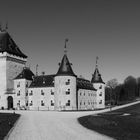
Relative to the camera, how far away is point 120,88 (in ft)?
424

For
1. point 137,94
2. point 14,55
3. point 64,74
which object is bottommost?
point 137,94

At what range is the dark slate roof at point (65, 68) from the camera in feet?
192

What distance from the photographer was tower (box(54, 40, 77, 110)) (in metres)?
58.3

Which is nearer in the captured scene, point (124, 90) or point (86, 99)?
point (86, 99)

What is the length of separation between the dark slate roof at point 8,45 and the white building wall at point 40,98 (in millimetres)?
11172

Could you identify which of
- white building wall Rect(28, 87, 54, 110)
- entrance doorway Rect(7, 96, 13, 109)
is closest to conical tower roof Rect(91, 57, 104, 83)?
white building wall Rect(28, 87, 54, 110)

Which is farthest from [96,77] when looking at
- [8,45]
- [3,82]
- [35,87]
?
[3,82]

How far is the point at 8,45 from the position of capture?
7000 centimetres

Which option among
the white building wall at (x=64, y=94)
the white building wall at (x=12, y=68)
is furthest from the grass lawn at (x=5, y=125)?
the white building wall at (x=12, y=68)

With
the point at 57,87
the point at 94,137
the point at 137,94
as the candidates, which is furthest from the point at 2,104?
the point at 137,94

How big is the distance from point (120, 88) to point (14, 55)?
7250cm

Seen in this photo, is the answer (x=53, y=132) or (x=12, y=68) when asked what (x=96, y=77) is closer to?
(x=12, y=68)

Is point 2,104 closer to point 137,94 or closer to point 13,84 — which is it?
point 13,84

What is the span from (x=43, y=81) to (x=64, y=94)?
8.97 m
